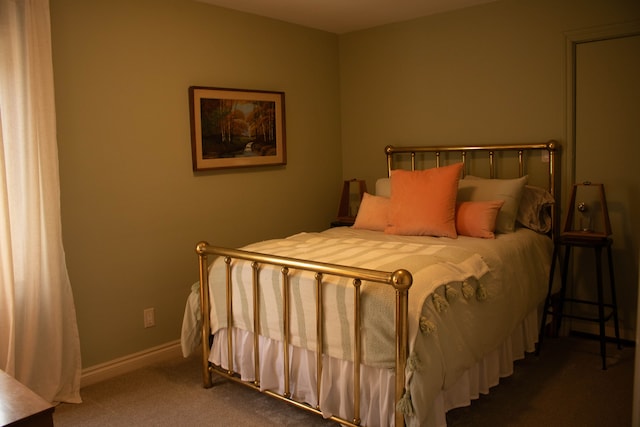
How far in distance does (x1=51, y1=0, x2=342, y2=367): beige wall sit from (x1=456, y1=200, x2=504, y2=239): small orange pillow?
1517mm

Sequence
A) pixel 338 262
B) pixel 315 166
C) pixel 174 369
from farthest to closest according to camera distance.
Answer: pixel 315 166
pixel 174 369
pixel 338 262

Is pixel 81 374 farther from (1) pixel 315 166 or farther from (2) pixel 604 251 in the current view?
(2) pixel 604 251

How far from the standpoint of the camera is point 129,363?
335 centimetres

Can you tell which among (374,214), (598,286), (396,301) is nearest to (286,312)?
(396,301)

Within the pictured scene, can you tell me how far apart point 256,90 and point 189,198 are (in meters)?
0.98

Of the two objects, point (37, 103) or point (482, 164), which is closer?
point (37, 103)

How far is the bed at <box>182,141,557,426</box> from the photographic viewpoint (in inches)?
88.1

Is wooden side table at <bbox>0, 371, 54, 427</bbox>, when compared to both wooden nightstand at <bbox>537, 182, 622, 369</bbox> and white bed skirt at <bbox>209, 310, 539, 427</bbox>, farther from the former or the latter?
wooden nightstand at <bbox>537, 182, 622, 369</bbox>

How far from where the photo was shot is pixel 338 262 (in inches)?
104

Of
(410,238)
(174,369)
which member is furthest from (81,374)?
(410,238)

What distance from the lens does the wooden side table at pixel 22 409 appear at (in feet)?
4.44

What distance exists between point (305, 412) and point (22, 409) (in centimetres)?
156

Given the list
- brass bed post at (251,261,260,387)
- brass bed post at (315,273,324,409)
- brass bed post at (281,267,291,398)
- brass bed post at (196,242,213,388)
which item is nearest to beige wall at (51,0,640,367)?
brass bed post at (196,242,213,388)

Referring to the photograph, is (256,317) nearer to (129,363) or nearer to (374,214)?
(129,363)
